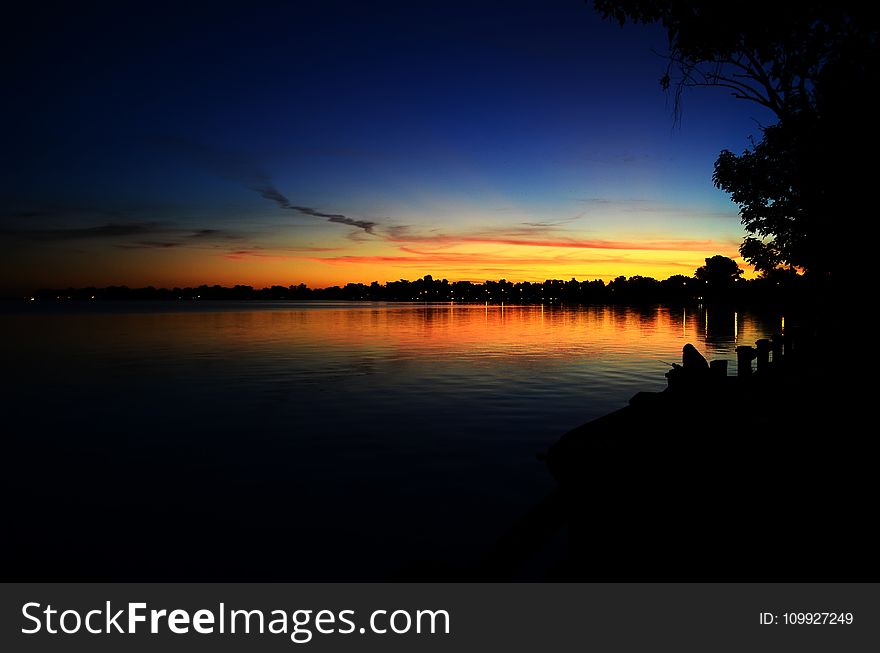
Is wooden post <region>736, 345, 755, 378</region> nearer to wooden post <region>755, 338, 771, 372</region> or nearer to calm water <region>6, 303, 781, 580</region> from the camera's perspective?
wooden post <region>755, 338, 771, 372</region>

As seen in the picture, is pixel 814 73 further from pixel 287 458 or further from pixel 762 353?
pixel 287 458

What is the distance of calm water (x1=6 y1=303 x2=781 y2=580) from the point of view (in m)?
10.7

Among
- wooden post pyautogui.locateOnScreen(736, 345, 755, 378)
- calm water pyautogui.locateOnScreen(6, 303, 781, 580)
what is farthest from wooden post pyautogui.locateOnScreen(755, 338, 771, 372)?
calm water pyautogui.locateOnScreen(6, 303, 781, 580)

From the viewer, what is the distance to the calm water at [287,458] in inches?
422

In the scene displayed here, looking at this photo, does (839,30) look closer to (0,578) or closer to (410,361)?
(0,578)

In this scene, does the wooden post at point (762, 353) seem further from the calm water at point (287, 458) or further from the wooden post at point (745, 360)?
the calm water at point (287, 458)

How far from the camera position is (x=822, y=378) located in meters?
9.25

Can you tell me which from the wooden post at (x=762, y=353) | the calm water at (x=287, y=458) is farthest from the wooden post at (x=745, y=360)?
the calm water at (x=287, y=458)

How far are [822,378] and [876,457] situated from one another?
343cm

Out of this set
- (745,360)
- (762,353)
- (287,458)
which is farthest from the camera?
(287,458)

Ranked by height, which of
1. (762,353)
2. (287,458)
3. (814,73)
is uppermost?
(814,73)

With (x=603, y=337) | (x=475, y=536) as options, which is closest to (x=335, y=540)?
(x=475, y=536)

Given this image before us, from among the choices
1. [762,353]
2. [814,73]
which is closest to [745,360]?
[762,353]

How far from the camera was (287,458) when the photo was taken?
54.4ft
